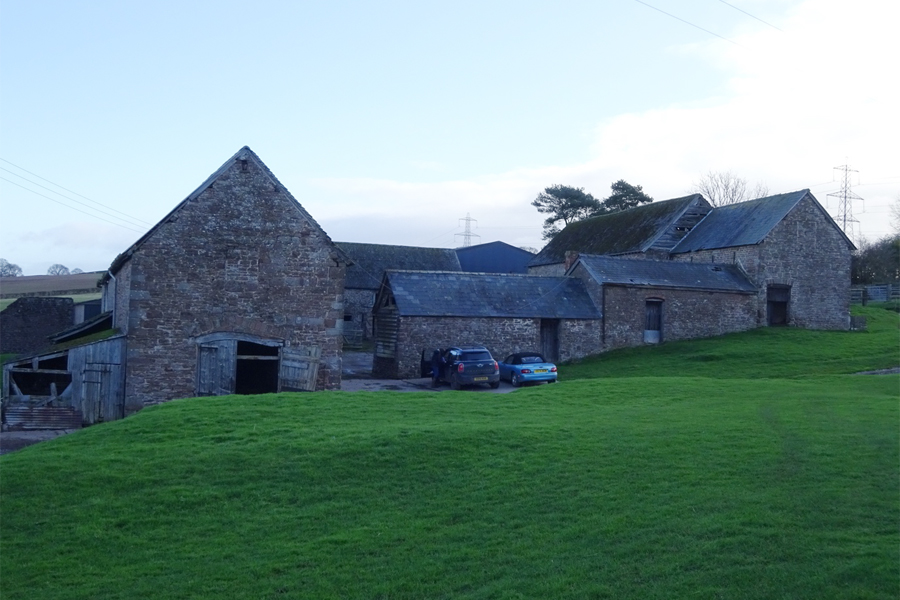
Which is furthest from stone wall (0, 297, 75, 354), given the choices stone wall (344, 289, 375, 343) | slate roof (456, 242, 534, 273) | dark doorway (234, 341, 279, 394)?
slate roof (456, 242, 534, 273)

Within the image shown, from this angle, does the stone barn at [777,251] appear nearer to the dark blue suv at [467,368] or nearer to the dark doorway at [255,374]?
the dark blue suv at [467,368]

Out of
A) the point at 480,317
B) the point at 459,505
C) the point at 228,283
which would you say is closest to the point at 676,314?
the point at 480,317

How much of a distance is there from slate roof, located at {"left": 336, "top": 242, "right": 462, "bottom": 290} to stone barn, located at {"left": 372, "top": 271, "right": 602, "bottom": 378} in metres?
23.5

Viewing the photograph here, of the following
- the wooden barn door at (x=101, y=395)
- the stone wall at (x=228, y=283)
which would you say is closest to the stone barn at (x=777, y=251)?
the stone wall at (x=228, y=283)

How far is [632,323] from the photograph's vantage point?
39.0m

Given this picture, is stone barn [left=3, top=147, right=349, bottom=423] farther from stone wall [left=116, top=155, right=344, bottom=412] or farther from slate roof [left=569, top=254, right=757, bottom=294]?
slate roof [left=569, top=254, right=757, bottom=294]

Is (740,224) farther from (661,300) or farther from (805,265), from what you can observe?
(661,300)

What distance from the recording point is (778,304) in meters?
44.0

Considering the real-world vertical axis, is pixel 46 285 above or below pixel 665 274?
above

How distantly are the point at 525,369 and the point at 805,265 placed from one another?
22992mm

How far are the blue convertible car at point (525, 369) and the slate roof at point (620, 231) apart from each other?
65.0 ft

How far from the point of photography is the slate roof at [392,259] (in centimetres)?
6206

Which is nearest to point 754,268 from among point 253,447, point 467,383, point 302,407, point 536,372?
point 536,372

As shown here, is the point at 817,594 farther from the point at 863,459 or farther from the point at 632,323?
the point at 632,323
